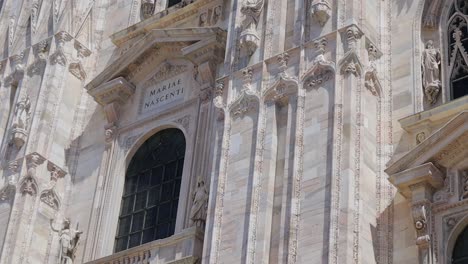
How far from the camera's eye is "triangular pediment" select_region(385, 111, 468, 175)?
17.8 metres

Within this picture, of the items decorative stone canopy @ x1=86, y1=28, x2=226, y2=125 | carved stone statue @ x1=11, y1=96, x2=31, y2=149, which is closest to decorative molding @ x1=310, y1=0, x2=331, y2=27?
decorative stone canopy @ x1=86, y1=28, x2=226, y2=125

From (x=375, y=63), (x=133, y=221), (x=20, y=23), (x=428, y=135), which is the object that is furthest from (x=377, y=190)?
(x=20, y=23)

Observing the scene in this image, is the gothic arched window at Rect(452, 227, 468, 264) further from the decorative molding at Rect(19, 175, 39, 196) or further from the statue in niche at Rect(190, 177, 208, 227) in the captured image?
the decorative molding at Rect(19, 175, 39, 196)

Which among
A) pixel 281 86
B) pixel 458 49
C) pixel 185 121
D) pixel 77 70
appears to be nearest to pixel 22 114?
pixel 77 70

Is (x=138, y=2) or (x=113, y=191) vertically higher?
(x=138, y=2)

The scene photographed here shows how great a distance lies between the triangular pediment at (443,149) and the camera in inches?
Answer: 699

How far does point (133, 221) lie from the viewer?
75.9 ft

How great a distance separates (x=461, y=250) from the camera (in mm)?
17438

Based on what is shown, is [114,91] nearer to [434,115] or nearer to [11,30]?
[11,30]

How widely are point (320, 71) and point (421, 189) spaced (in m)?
3.14

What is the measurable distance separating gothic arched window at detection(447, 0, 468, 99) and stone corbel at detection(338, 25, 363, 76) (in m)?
1.84

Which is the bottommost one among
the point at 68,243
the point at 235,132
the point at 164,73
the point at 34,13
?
the point at 68,243

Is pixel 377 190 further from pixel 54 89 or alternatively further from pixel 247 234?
pixel 54 89

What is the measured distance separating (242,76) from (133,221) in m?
4.28
